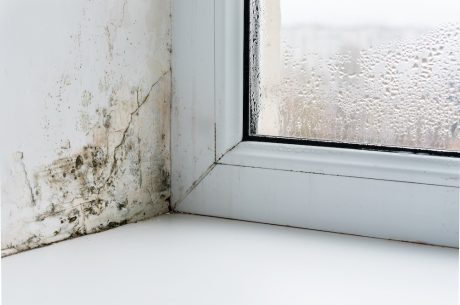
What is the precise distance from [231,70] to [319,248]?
326mm

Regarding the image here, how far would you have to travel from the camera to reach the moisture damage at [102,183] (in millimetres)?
836

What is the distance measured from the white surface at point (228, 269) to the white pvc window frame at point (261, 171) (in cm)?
3

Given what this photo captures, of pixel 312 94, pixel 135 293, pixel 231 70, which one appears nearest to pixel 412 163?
pixel 312 94

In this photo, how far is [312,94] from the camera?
1.02 meters

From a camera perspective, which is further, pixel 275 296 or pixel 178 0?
pixel 178 0

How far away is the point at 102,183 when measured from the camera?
3.15 ft

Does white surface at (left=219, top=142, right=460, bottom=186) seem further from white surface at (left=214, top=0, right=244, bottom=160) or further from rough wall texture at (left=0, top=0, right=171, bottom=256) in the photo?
rough wall texture at (left=0, top=0, right=171, bottom=256)

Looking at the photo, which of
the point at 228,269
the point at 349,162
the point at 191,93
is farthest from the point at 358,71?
the point at 228,269

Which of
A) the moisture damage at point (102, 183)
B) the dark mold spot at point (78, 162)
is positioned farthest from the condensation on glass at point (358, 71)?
the dark mold spot at point (78, 162)

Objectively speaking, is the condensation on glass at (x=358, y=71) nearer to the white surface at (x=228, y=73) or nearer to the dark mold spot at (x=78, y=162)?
the white surface at (x=228, y=73)

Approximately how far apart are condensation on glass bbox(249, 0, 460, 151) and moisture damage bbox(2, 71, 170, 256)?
17 cm

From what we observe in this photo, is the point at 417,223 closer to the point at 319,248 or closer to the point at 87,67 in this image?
the point at 319,248

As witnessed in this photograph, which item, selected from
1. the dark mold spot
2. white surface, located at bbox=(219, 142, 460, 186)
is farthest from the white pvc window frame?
the dark mold spot

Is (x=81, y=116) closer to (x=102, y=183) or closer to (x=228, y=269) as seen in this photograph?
(x=102, y=183)
